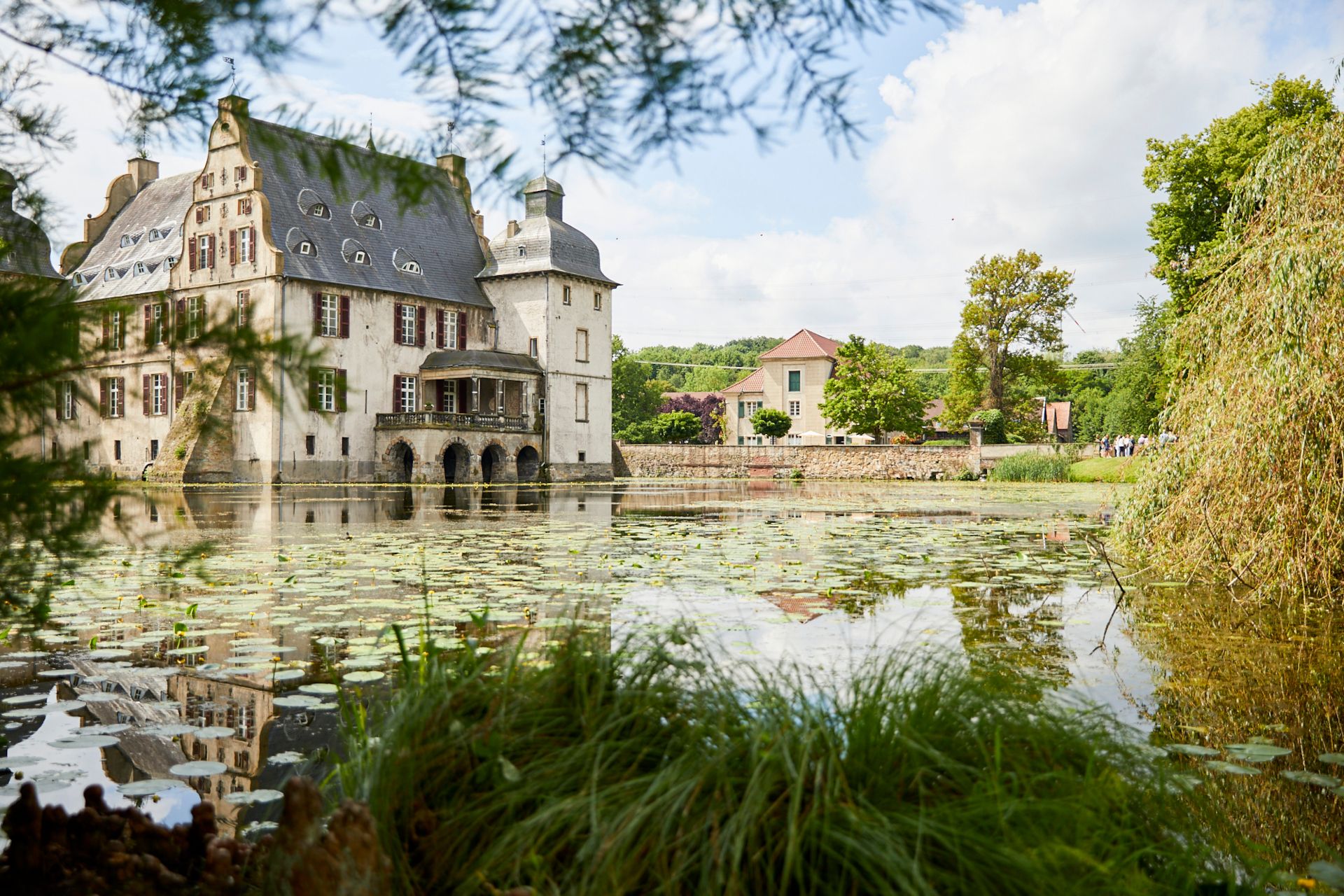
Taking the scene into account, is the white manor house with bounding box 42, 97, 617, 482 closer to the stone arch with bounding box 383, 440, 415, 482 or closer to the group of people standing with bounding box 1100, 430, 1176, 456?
the stone arch with bounding box 383, 440, 415, 482

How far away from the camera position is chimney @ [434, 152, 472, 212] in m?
2.69

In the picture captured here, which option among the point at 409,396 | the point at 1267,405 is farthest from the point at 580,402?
the point at 1267,405

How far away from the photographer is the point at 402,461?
129 feet

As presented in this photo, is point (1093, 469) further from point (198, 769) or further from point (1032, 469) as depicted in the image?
point (198, 769)

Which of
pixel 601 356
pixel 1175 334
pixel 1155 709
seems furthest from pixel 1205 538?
pixel 601 356

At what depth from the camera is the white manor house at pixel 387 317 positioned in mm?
36562

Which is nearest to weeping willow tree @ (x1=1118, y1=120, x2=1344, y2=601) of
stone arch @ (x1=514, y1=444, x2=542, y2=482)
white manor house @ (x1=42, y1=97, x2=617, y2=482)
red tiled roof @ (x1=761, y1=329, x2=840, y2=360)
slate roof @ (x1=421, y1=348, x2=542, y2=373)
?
white manor house @ (x1=42, y1=97, x2=617, y2=482)

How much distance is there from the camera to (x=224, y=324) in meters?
2.40

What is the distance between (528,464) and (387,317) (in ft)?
27.1

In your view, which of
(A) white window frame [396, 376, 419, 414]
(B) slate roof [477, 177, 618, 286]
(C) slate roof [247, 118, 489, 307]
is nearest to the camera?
(C) slate roof [247, 118, 489, 307]

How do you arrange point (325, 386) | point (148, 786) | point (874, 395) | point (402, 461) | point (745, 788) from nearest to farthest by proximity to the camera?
point (745, 788)
point (325, 386)
point (148, 786)
point (402, 461)
point (874, 395)

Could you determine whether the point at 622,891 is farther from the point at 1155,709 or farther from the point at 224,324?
the point at 1155,709

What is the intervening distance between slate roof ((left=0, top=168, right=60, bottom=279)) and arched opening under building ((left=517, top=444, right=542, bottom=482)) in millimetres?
39723

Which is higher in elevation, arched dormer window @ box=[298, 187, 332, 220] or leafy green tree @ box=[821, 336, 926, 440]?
arched dormer window @ box=[298, 187, 332, 220]
